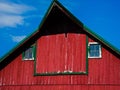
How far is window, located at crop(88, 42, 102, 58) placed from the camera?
81.3ft

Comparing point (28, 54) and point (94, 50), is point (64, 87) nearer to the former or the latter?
point (94, 50)

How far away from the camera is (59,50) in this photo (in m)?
25.8

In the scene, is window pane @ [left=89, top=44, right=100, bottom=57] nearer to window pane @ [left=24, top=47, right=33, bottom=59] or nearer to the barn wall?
the barn wall

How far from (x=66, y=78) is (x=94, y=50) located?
9.37 feet

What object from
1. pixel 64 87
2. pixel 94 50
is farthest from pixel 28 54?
pixel 94 50

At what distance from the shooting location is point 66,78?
82.1 ft

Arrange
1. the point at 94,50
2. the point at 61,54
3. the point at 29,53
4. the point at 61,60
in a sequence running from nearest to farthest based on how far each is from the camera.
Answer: the point at 94,50, the point at 61,60, the point at 61,54, the point at 29,53

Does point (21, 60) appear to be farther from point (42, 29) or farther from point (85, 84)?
point (85, 84)

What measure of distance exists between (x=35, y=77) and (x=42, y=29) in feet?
12.3

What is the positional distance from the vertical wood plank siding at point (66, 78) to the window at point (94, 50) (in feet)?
1.02

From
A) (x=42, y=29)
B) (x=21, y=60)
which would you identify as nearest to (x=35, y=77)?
(x=21, y=60)

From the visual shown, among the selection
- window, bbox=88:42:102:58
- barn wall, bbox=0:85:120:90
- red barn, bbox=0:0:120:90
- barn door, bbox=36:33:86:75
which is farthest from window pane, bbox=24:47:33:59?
window, bbox=88:42:102:58

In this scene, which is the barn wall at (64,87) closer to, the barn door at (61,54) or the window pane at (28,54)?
the barn door at (61,54)

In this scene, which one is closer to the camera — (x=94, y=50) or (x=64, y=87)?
(x=64, y=87)
